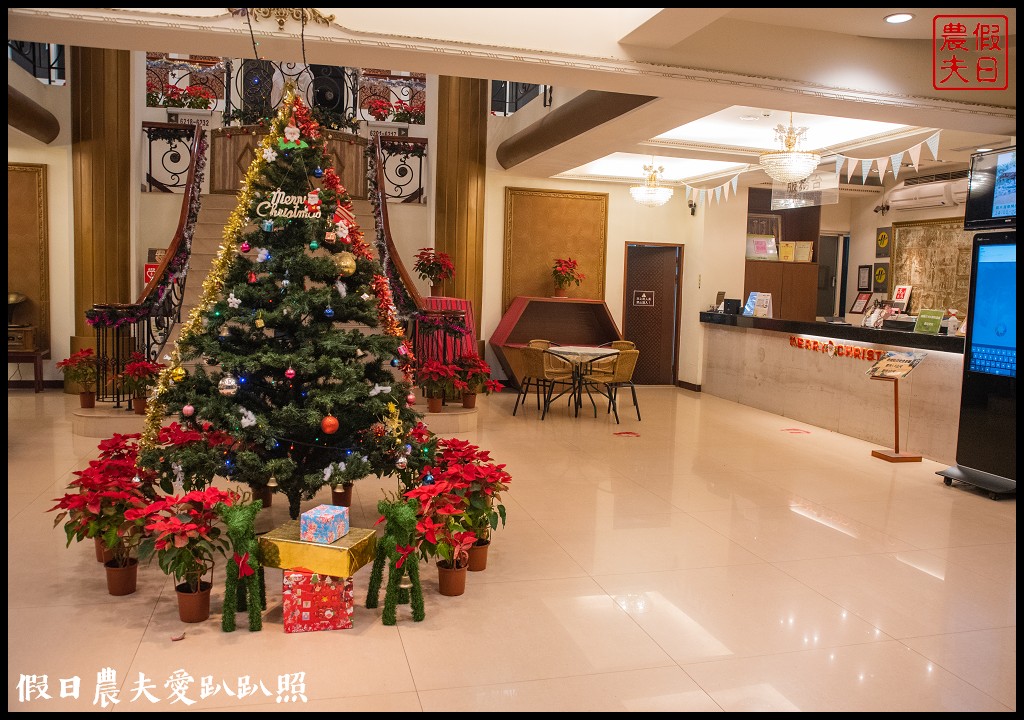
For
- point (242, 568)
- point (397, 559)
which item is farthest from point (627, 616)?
point (242, 568)

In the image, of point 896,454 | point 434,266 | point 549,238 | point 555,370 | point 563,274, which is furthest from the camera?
point 549,238

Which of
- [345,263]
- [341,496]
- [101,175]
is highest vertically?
[101,175]

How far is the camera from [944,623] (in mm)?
3914

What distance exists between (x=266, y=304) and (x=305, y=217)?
54 centimetres

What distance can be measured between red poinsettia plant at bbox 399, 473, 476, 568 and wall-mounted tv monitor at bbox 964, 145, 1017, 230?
206 inches

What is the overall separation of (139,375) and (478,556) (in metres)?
4.48

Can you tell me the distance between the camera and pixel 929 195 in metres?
11.7

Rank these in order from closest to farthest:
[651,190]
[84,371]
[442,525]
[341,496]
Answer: [442,525]
[341,496]
[84,371]
[651,190]

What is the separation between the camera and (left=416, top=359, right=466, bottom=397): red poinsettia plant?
8133mm

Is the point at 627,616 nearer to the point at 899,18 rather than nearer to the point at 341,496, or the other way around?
the point at 341,496

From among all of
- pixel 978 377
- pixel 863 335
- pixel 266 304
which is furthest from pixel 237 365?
pixel 863 335

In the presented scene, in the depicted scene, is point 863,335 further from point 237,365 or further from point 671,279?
point 237,365

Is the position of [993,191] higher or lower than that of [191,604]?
higher

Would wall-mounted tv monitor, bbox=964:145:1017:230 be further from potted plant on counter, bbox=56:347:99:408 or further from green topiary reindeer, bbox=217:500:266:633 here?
potted plant on counter, bbox=56:347:99:408
